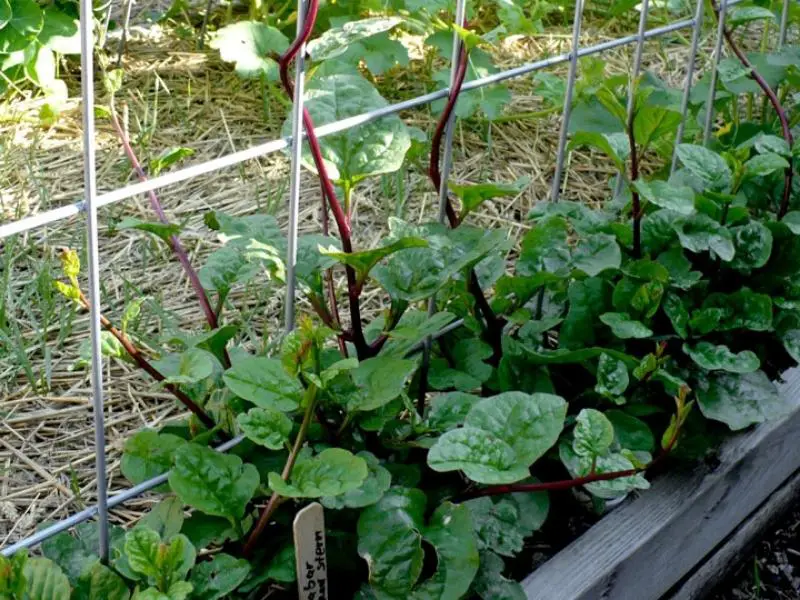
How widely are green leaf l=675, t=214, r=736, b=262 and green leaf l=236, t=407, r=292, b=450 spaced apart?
622 mm

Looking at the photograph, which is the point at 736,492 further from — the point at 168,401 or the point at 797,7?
the point at 797,7

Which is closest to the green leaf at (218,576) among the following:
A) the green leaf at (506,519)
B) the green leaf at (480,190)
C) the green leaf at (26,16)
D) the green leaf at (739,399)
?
the green leaf at (506,519)

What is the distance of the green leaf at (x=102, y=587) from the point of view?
3.14ft

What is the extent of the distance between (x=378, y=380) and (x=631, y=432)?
1.15 feet

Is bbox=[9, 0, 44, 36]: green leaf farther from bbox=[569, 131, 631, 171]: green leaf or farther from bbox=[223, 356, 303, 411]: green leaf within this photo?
bbox=[223, 356, 303, 411]: green leaf

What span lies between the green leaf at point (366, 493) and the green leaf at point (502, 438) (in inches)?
2.2

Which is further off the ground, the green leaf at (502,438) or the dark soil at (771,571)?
the green leaf at (502,438)

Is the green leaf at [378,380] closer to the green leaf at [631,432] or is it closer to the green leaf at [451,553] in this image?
the green leaf at [451,553]

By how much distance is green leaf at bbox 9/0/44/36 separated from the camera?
215 centimetres

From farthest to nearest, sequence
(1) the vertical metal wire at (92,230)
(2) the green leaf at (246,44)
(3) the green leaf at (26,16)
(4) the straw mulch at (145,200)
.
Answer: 1. (3) the green leaf at (26,16)
2. (2) the green leaf at (246,44)
3. (4) the straw mulch at (145,200)
4. (1) the vertical metal wire at (92,230)

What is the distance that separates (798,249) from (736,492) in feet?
1.15

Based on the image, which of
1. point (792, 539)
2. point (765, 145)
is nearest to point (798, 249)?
point (765, 145)

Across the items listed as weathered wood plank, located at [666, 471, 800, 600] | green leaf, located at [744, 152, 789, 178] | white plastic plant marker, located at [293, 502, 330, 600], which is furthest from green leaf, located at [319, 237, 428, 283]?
weathered wood plank, located at [666, 471, 800, 600]

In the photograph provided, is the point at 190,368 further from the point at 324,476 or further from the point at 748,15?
the point at 748,15
